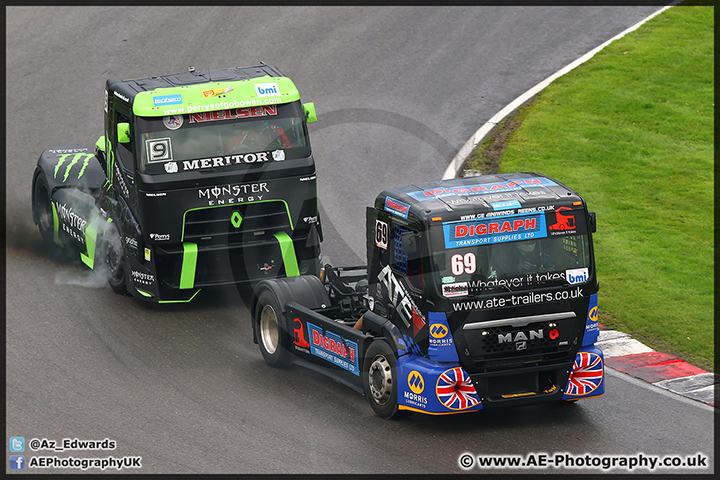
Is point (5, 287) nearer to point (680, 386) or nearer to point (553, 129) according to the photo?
point (680, 386)

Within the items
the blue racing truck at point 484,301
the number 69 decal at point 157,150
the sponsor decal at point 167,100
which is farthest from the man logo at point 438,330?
the sponsor decal at point 167,100

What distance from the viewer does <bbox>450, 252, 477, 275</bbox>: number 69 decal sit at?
10.1 metres

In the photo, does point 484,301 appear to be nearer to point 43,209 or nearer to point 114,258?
point 114,258

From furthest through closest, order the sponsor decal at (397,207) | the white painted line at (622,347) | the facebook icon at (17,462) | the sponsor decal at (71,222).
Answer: the sponsor decal at (71,222) → the white painted line at (622,347) → the sponsor decal at (397,207) → the facebook icon at (17,462)

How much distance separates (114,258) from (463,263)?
21.9 ft

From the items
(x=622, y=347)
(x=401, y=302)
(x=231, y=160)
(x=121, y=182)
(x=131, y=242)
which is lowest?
(x=622, y=347)

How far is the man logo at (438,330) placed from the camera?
33.2ft

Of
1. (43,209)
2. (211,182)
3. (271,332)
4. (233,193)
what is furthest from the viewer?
(43,209)

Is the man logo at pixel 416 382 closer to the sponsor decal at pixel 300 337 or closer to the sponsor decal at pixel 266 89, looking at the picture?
the sponsor decal at pixel 300 337

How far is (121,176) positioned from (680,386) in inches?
323

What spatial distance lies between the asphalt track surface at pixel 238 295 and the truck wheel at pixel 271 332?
210mm

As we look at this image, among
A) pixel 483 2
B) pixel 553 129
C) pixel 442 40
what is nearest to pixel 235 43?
pixel 442 40

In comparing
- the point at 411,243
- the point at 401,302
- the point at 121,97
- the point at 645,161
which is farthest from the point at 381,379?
the point at 645,161

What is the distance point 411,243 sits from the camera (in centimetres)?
1027
